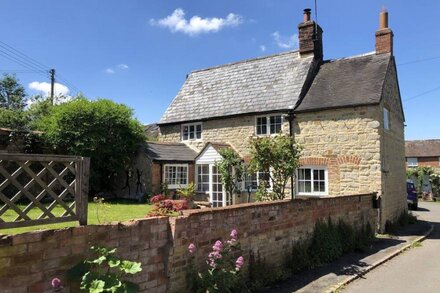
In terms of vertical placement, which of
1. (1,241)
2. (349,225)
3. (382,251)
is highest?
(1,241)

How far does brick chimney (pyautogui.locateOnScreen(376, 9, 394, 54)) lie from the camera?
58.5ft

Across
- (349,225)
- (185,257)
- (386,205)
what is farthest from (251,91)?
(185,257)

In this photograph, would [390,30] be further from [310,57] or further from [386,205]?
[386,205]

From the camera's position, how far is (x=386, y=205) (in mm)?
15734

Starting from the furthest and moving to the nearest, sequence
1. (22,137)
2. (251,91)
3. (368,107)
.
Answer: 1. (251,91)
2. (22,137)
3. (368,107)

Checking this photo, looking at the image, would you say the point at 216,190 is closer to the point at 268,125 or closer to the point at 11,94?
the point at 268,125

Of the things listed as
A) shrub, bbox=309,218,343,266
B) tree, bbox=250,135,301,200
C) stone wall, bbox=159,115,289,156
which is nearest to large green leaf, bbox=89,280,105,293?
shrub, bbox=309,218,343,266

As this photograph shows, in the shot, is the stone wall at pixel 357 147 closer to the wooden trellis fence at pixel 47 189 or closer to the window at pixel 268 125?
the window at pixel 268 125

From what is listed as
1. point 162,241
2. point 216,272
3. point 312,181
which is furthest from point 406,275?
point 312,181

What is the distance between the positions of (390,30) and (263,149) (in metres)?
10.2

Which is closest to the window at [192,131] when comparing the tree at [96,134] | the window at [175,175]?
the window at [175,175]

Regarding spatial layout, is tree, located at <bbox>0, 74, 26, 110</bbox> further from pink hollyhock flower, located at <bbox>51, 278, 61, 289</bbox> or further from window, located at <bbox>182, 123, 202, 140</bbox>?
pink hollyhock flower, located at <bbox>51, 278, 61, 289</bbox>

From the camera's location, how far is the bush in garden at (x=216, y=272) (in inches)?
238

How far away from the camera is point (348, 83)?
1748cm
